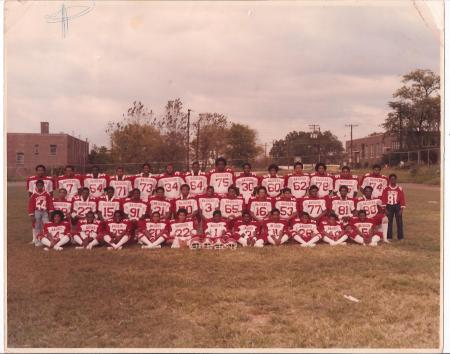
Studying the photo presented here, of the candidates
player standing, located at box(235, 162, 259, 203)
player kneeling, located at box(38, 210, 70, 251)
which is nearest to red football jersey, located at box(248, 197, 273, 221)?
player standing, located at box(235, 162, 259, 203)

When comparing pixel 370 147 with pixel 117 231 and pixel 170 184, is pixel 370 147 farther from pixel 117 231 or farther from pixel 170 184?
→ pixel 117 231

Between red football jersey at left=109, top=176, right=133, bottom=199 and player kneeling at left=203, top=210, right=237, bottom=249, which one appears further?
red football jersey at left=109, top=176, right=133, bottom=199

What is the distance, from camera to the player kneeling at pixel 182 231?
894cm

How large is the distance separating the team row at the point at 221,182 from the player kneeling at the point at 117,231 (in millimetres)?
1104

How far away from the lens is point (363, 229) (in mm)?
9367

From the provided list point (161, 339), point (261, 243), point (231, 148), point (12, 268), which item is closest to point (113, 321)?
point (161, 339)

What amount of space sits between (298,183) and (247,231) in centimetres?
179

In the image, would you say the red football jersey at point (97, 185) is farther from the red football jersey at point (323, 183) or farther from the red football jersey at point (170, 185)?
the red football jersey at point (323, 183)

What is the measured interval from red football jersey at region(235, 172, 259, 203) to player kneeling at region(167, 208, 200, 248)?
152 cm

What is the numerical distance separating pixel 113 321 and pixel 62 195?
5.39 meters

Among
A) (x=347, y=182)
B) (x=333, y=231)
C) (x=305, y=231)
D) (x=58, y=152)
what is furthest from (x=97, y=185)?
(x=58, y=152)

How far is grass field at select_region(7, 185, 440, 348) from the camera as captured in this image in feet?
15.2

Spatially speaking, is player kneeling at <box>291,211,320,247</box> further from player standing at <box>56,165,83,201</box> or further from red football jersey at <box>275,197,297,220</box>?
player standing at <box>56,165,83,201</box>

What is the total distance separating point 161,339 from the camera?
461 centimetres
